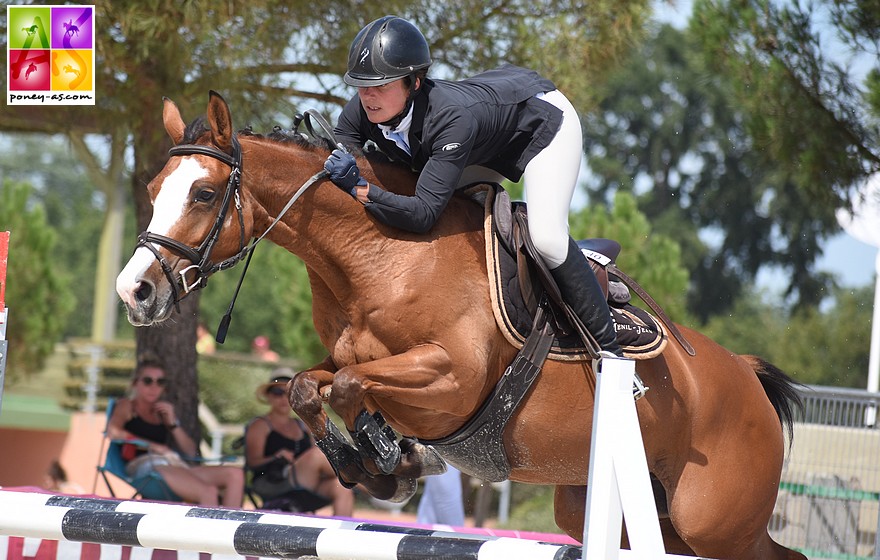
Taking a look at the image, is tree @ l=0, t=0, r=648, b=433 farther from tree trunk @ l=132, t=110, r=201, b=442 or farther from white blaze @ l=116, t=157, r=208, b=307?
white blaze @ l=116, t=157, r=208, b=307

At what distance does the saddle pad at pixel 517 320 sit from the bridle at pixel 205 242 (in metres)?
0.71

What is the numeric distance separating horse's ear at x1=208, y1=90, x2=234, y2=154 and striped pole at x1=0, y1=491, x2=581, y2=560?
1196mm

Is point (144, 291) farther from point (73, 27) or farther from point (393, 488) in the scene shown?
point (73, 27)

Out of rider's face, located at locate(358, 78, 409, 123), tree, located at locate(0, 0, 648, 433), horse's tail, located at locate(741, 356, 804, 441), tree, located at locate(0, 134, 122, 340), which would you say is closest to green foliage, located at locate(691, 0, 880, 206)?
tree, located at locate(0, 0, 648, 433)

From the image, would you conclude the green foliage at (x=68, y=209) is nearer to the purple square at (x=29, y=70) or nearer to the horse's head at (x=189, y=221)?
the purple square at (x=29, y=70)

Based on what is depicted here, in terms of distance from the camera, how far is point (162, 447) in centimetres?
→ 678

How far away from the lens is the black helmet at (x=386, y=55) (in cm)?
337

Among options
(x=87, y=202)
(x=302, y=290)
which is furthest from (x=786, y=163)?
(x=87, y=202)

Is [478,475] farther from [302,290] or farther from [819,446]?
[302,290]

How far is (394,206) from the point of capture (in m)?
3.43

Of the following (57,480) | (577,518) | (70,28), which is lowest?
(57,480)

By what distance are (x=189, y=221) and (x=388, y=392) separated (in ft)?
2.82

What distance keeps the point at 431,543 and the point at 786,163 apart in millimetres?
5177

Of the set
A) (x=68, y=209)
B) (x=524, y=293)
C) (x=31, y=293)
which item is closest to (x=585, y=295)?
(x=524, y=293)
